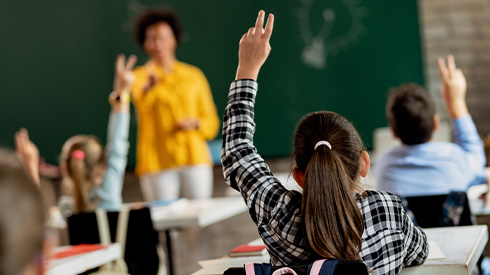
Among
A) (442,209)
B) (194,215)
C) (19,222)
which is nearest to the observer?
(19,222)

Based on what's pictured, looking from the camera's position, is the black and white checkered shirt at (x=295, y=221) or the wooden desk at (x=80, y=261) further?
the wooden desk at (x=80, y=261)

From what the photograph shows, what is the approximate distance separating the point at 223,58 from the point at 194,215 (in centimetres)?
218

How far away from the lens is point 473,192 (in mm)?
3162

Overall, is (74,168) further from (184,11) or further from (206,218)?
(184,11)

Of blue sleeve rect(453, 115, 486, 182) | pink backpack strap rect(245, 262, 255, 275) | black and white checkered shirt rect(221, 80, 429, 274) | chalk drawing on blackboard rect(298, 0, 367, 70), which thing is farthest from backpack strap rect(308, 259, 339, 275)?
chalk drawing on blackboard rect(298, 0, 367, 70)

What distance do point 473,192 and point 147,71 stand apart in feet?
7.85

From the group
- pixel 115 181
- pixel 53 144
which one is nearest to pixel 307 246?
pixel 115 181

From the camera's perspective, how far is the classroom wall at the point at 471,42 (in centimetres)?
454

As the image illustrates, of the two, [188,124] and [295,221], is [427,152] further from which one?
[188,124]

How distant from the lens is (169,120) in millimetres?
4605

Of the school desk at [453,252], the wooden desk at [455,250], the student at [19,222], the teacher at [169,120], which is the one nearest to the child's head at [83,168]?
the teacher at [169,120]

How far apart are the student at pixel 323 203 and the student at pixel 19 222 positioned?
778 millimetres

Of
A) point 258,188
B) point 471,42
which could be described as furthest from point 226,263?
point 471,42

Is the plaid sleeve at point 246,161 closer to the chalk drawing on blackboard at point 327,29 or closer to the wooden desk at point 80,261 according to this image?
the wooden desk at point 80,261
